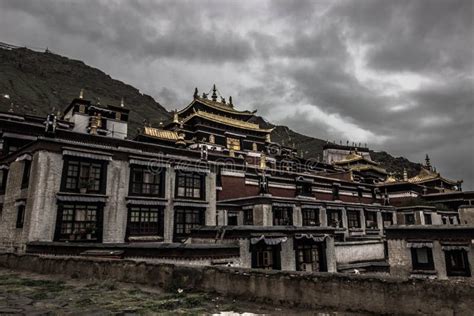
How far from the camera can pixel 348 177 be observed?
49.2m

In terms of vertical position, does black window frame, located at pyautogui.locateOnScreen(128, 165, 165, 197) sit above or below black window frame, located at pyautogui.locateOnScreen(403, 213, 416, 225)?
above

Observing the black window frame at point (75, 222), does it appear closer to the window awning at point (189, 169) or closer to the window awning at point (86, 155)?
the window awning at point (86, 155)

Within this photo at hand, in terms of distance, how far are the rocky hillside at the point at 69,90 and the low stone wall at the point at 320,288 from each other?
98.5 metres

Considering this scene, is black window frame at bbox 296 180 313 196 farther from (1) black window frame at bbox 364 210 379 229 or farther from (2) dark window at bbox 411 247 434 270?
(2) dark window at bbox 411 247 434 270

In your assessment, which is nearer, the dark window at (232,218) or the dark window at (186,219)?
the dark window at (186,219)

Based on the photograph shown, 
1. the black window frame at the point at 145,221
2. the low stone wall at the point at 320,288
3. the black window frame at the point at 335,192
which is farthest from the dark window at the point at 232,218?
the low stone wall at the point at 320,288

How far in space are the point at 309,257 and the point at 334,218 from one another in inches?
582

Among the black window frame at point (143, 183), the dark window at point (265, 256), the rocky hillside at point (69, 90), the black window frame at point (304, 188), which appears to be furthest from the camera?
the rocky hillside at point (69, 90)

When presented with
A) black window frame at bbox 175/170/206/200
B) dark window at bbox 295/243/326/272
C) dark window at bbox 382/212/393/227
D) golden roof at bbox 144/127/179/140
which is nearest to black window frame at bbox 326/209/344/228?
dark window at bbox 382/212/393/227

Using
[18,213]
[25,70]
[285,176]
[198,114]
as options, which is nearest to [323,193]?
[285,176]

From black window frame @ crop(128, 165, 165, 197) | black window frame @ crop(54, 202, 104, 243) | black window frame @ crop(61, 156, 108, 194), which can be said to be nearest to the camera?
black window frame @ crop(54, 202, 104, 243)

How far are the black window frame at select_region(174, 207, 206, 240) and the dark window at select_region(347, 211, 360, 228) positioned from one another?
2142cm

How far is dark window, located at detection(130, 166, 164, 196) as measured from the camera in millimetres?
24375

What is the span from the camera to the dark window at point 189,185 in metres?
26.3
